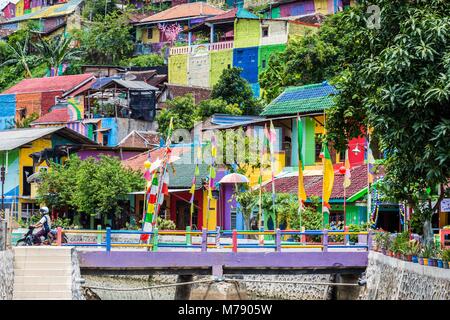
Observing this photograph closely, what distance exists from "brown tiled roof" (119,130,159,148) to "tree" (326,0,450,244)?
3808 cm

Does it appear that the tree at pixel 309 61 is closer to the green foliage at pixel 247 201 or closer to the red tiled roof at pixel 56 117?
the red tiled roof at pixel 56 117

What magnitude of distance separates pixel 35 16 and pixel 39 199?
54990mm

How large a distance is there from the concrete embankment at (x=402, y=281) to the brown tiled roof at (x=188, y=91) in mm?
44428

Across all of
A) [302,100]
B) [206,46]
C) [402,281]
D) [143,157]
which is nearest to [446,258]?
[402,281]

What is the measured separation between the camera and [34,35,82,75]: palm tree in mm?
94625

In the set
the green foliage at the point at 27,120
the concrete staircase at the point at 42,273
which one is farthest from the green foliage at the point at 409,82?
the green foliage at the point at 27,120

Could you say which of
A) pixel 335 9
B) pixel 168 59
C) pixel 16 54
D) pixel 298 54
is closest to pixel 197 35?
pixel 168 59

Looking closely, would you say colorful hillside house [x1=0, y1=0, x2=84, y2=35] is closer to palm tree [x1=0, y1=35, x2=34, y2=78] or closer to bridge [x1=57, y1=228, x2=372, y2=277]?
palm tree [x1=0, y1=35, x2=34, y2=78]

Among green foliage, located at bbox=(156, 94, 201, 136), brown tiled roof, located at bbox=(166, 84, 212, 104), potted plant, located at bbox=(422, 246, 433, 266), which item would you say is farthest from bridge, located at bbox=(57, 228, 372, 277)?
brown tiled roof, located at bbox=(166, 84, 212, 104)

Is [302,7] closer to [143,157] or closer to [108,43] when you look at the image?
[108,43]

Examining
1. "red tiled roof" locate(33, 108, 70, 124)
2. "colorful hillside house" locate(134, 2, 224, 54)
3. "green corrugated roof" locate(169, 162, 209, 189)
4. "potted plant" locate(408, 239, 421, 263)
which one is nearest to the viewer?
"potted plant" locate(408, 239, 421, 263)

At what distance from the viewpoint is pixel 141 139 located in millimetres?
68312

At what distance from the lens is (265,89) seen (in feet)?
222

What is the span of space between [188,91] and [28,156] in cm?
1749
